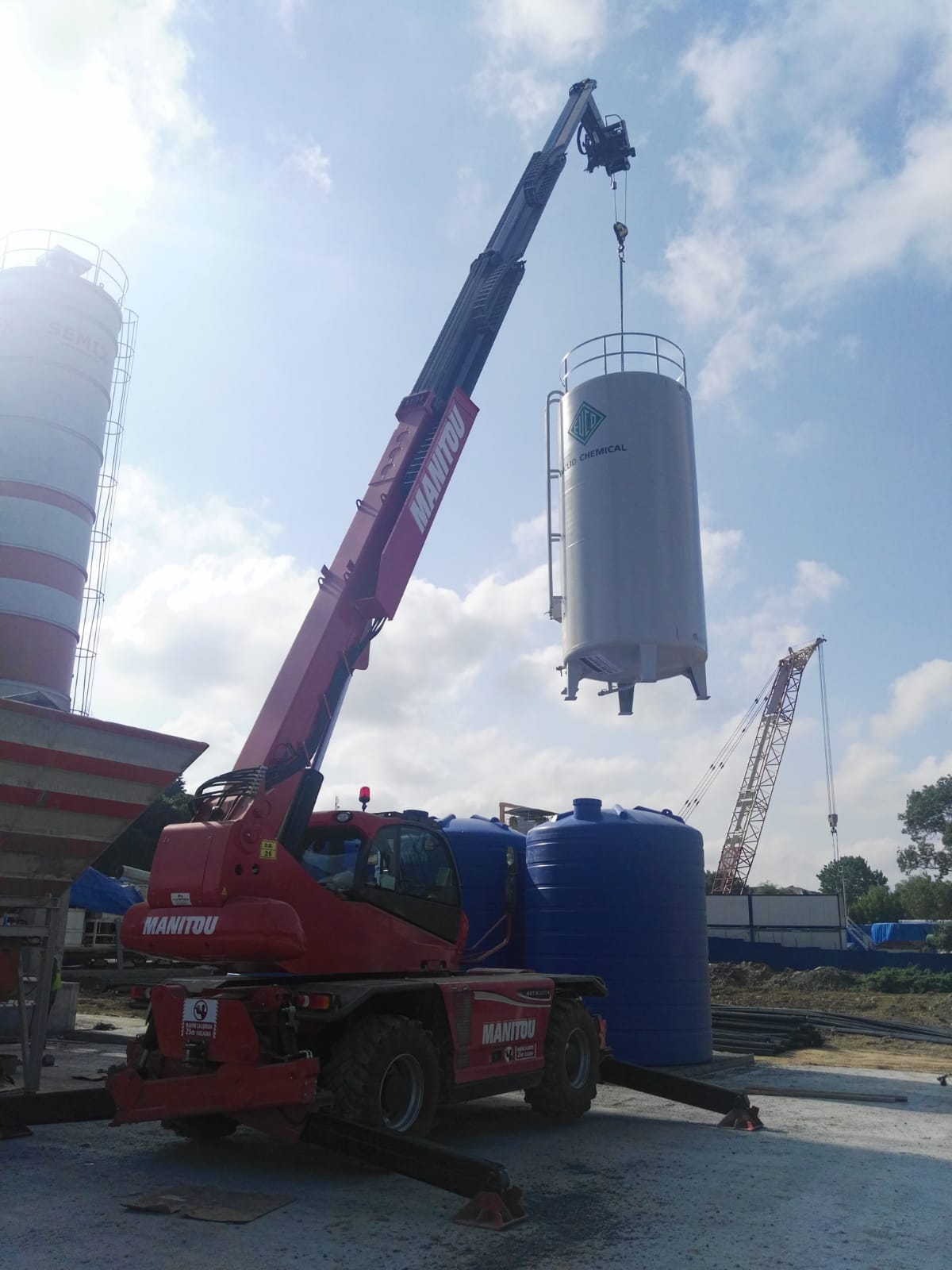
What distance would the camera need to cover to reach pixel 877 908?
3469 inches

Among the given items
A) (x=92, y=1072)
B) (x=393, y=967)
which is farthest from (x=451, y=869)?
(x=92, y=1072)

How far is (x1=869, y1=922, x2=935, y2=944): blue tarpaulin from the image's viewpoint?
6382cm

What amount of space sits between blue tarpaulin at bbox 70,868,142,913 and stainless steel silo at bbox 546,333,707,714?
15572 millimetres

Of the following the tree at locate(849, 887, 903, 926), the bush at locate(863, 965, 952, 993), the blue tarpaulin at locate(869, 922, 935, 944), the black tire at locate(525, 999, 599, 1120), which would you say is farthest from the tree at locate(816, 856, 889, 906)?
the black tire at locate(525, 999, 599, 1120)

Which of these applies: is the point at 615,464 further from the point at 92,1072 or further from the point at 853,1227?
the point at 92,1072

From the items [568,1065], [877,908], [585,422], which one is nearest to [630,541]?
[585,422]

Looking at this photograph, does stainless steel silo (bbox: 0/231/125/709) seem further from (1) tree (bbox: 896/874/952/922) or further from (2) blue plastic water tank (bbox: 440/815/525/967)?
(1) tree (bbox: 896/874/952/922)

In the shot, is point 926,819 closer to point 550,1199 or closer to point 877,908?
point 877,908

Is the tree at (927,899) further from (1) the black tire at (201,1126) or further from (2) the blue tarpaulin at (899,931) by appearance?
(1) the black tire at (201,1126)

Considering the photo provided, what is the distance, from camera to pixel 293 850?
28.1ft

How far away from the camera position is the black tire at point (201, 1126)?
8.22 metres

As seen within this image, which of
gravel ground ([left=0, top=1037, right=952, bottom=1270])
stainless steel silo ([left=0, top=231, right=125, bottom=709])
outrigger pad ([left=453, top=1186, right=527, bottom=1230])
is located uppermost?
stainless steel silo ([left=0, top=231, right=125, bottom=709])

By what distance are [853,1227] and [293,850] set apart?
485 centimetres

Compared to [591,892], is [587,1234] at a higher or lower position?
lower
